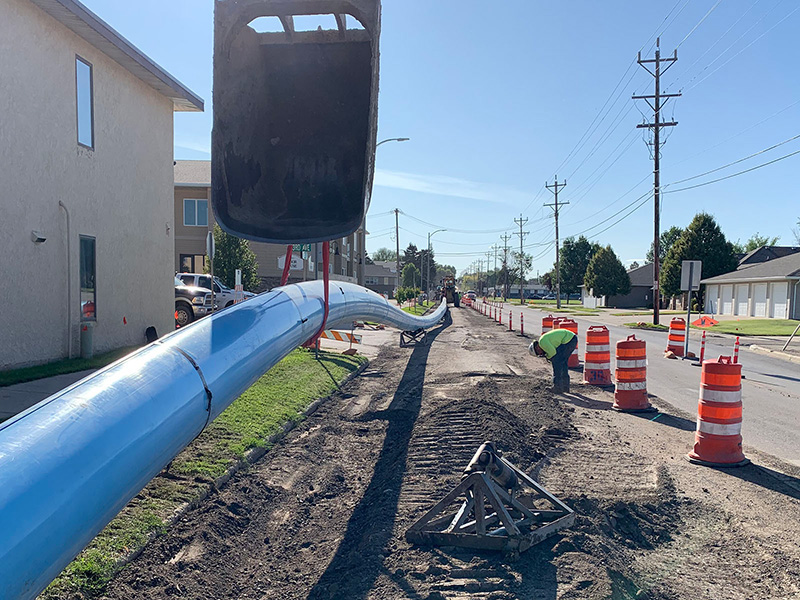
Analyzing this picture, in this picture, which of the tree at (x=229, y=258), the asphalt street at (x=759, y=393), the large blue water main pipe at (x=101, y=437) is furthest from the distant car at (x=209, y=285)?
the large blue water main pipe at (x=101, y=437)

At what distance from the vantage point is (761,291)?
150 feet

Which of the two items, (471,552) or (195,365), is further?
(471,552)

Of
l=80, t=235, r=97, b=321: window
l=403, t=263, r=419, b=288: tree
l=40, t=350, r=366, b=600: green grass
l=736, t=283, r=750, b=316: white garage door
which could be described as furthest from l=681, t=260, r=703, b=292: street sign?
l=403, t=263, r=419, b=288: tree

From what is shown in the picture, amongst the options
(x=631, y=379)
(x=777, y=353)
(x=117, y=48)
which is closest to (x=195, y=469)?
(x=631, y=379)

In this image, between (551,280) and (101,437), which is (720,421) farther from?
(551,280)

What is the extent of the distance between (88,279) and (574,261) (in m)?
96.4

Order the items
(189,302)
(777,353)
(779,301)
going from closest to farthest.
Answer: (777,353) → (189,302) → (779,301)

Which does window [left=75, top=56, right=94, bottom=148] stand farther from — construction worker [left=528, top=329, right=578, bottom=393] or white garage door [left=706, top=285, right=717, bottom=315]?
white garage door [left=706, top=285, right=717, bottom=315]

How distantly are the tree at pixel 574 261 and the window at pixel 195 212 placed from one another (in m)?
74.1

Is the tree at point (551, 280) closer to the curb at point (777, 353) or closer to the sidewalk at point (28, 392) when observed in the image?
the curb at point (777, 353)

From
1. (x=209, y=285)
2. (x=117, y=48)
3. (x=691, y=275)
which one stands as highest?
(x=117, y=48)

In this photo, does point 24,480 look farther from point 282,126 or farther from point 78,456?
point 282,126

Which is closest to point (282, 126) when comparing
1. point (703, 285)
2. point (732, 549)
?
point (732, 549)

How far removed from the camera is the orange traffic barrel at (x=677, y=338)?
18.2m
